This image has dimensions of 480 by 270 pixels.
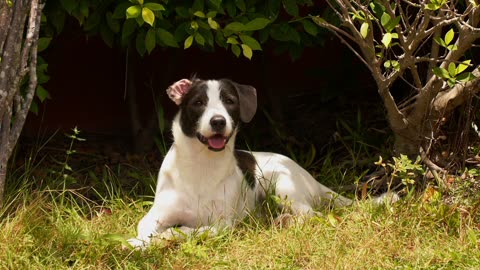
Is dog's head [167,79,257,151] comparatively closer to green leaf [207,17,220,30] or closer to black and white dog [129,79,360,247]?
black and white dog [129,79,360,247]

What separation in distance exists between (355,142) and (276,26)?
1.27 metres

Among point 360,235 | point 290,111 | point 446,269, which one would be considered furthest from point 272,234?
point 290,111

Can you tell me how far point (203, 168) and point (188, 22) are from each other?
92 cm

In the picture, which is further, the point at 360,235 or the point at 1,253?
the point at 360,235

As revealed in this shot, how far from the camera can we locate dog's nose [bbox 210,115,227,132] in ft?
17.0

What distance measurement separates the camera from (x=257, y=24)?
5488 millimetres

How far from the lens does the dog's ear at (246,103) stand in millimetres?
5473

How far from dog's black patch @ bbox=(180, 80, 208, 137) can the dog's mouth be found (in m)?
0.07

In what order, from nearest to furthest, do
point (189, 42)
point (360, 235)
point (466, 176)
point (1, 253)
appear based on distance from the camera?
point (1, 253), point (360, 235), point (189, 42), point (466, 176)

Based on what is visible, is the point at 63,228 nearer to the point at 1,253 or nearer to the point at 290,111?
the point at 1,253

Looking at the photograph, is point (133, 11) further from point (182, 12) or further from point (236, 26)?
point (236, 26)

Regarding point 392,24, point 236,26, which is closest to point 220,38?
point 236,26

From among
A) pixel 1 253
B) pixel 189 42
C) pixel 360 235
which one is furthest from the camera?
pixel 189 42

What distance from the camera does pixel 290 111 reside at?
7.84 metres
